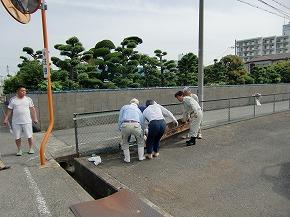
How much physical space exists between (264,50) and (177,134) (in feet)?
419

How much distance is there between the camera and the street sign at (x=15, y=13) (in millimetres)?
4900

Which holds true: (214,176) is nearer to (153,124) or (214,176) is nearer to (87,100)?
(153,124)

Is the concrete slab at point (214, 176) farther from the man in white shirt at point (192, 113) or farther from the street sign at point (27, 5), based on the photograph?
→ the street sign at point (27, 5)

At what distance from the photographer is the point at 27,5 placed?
561 centimetres

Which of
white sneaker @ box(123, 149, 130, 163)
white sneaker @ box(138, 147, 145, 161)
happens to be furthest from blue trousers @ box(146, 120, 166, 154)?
white sneaker @ box(123, 149, 130, 163)

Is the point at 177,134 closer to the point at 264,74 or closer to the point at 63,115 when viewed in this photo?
the point at 63,115

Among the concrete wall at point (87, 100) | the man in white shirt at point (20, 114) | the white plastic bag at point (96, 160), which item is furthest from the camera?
the concrete wall at point (87, 100)

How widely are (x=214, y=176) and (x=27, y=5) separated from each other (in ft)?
17.0

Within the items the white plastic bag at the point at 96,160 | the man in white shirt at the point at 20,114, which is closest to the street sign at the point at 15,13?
the man in white shirt at the point at 20,114

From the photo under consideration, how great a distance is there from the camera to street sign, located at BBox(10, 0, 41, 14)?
211 inches

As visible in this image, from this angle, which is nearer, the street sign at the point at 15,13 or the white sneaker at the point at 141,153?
the street sign at the point at 15,13

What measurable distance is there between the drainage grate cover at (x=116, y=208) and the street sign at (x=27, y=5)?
13.3 ft

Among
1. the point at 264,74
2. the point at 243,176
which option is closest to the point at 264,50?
the point at 264,74

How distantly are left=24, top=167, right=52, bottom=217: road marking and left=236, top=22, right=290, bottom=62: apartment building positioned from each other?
11444 centimetres
